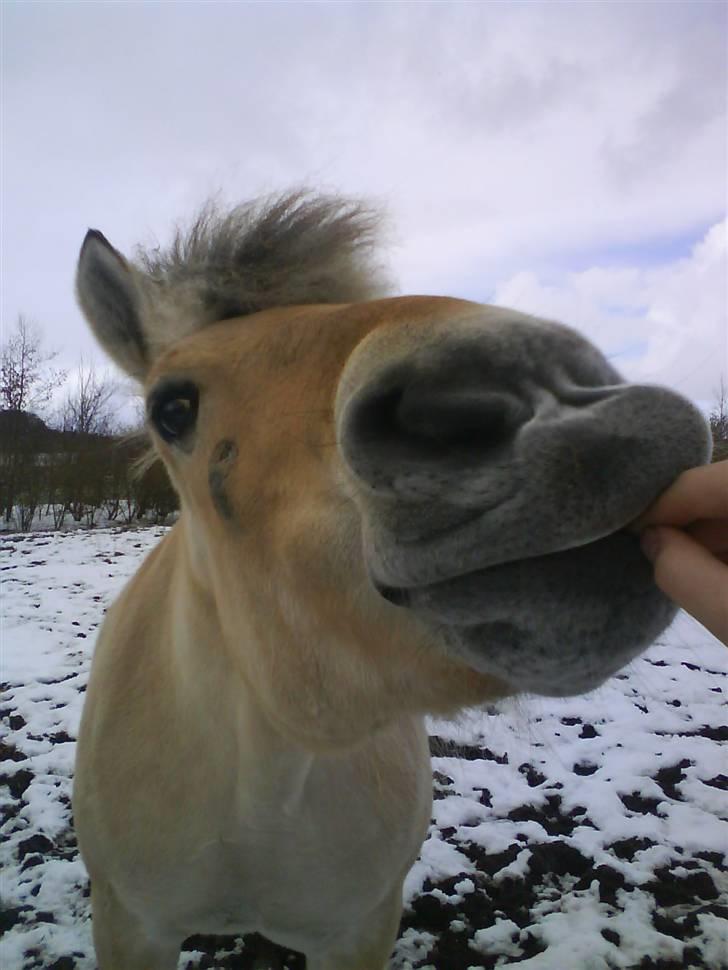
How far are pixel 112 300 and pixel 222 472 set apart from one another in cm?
100

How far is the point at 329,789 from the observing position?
7.18ft

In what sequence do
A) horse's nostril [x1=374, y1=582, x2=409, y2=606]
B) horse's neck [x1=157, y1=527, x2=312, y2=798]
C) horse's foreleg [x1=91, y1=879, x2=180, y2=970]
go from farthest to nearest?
1. horse's foreleg [x1=91, y1=879, x2=180, y2=970]
2. horse's neck [x1=157, y1=527, x2=312, y2=798]
3. horse's nostril [x1=374, y1=582, x2=409, y2=606]

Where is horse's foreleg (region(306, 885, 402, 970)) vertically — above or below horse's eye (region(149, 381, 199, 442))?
below

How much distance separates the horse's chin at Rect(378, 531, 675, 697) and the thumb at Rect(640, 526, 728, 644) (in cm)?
8

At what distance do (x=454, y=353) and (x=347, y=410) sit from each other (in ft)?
0.69

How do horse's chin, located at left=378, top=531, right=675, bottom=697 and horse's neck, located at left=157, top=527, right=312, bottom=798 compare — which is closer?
horse's chin, located at left=378, top=531, right=675, bottom=697

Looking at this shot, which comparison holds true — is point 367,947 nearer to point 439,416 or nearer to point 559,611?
point 559,611

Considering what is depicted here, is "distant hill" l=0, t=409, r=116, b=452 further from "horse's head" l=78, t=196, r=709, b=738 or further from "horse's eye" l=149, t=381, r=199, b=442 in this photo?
"horse's head" l=78, t=196, r=709, b=738

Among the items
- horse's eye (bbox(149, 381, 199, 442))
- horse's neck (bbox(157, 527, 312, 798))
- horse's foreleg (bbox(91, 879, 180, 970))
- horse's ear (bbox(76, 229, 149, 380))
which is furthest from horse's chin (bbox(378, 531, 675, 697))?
horse's foreleg (bbox(91, 879, 180, 970))

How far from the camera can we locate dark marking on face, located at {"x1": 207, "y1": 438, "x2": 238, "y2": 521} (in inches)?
65.0

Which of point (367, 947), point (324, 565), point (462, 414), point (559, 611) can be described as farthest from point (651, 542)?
point (367, 947)

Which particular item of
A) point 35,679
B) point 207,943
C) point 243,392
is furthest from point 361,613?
point 35,679

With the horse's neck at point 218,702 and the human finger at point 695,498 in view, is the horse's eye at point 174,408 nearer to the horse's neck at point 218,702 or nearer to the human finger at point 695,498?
the horse's neck at point 218,702

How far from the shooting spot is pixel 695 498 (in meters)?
1.00
